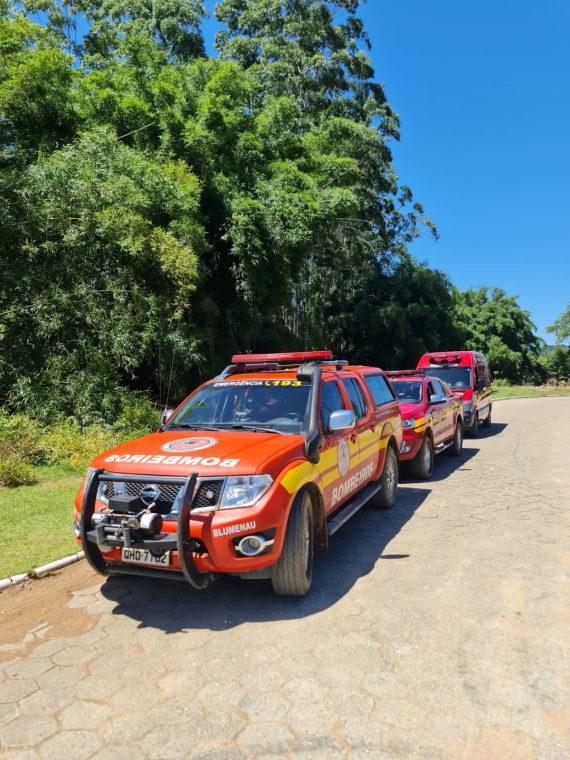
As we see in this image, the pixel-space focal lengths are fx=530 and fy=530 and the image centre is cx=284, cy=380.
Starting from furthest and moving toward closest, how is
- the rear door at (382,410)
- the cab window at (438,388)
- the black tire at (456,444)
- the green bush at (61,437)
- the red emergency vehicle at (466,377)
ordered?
the red emergency vehicle at (466,377), the black tire at (456,444), the cab window at (438,388), the green bush at (61,437), the rear door at (382,410)

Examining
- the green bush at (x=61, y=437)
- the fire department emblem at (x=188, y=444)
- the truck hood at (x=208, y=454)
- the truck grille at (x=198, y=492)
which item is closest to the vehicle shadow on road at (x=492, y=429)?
the green bush at (x=61, y=437)

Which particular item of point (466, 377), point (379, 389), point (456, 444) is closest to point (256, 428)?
point (379, 389)

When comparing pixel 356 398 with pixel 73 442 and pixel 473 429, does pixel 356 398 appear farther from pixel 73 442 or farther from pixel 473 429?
pixel 473 429

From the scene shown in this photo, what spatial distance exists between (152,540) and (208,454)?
2.36ft

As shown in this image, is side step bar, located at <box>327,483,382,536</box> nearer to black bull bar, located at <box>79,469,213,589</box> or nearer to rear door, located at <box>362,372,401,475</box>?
rear door, located at <box>362,372,401,475</box>

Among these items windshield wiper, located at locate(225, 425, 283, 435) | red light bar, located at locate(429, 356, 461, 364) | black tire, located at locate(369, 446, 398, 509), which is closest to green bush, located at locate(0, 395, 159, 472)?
windshield wiper, located at locate(225, 425, 283, 435)

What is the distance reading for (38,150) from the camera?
39.3ft

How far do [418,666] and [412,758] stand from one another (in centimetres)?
78

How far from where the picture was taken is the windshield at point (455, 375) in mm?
14031

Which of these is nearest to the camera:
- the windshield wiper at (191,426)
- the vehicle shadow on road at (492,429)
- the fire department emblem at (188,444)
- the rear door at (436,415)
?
the fire department emblem at (188,444)

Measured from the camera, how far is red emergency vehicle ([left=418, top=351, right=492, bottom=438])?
13844mm

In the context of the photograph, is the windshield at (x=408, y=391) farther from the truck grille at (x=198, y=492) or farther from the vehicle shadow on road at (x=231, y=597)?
the truck grille at (x=198, y=492)

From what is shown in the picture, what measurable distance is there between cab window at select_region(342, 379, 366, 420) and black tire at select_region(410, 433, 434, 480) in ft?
9.17

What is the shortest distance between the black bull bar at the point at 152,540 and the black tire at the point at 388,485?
11.0 feet
